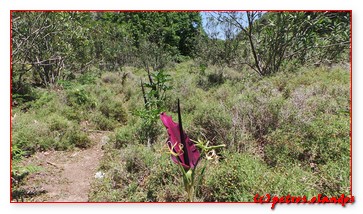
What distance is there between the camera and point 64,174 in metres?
2.79

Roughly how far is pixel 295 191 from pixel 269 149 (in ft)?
1.89

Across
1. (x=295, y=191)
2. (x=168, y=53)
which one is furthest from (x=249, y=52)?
(x=295, y=191)

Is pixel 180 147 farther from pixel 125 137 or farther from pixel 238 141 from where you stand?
pixel 125 137

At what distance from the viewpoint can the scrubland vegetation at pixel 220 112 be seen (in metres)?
2.09

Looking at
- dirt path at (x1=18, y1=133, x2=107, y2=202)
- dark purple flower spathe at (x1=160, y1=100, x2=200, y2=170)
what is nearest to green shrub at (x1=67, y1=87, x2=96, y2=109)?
dirt path at (x1=18, y1=133, x2=107, y2=202)

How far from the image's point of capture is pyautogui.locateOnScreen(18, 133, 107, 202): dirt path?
7.74 feet

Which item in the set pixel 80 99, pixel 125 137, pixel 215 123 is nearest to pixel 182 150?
pixel 215 123

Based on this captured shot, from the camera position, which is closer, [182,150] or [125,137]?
[182,150]

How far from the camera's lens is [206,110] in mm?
3109

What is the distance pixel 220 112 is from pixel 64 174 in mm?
1853

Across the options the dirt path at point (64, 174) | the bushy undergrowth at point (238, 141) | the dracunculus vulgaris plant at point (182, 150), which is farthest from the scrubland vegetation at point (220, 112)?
the dracunculus vulgaris plant at point (182, 150)

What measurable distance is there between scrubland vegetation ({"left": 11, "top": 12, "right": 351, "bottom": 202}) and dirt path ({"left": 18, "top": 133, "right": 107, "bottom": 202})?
0.37ft

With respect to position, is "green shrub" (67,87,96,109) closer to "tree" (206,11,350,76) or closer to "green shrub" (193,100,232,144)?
"green shrub" (193,100,232,144)

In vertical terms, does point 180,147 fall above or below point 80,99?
below
